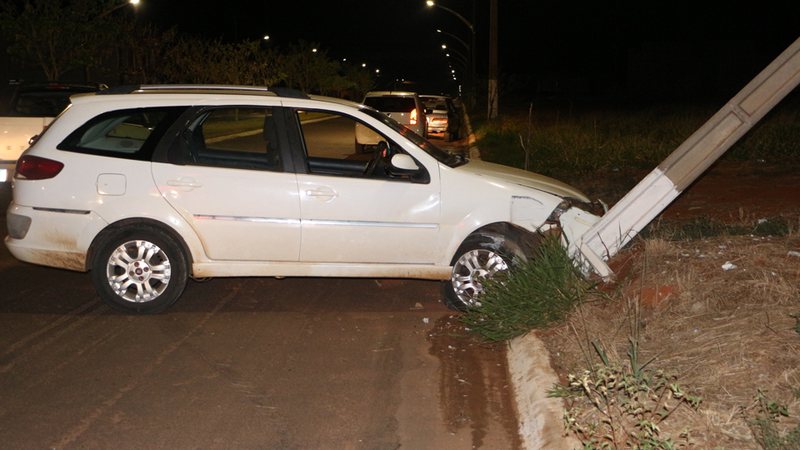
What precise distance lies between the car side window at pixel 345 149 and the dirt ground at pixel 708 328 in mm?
2163

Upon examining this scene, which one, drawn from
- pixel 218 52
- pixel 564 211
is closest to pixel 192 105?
pixel 564 211

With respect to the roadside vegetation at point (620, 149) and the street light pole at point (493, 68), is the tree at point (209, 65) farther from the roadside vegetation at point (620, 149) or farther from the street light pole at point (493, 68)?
the roadside vegetation at point (620, 149)

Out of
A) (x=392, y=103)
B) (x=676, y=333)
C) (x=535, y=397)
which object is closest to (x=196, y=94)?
(x=535, y=397)

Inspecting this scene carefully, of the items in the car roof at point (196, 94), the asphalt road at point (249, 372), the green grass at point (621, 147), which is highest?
the car roof at point (196, 94)

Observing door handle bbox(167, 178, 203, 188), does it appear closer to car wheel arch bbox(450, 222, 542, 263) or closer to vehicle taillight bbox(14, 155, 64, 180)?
vehicle taillight bbox(14, 155, 64, 180)

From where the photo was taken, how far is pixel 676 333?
6.03m

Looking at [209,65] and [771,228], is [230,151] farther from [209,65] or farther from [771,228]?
[209,65]

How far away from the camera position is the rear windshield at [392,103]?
25.1 metres

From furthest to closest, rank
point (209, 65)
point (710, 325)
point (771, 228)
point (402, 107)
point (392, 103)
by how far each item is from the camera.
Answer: point (209, 65)
point (392, 103)
point (402, 107)
point (771, 228)
point (710, 325)

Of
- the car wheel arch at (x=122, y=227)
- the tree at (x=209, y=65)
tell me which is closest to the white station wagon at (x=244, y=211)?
the car wheel arch at (x=122, y=227)

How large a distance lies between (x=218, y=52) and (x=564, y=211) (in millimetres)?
37046

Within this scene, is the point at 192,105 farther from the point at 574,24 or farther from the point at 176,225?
the point at 574,24

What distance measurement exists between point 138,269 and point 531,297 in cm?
322

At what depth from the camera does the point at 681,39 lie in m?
66.2
